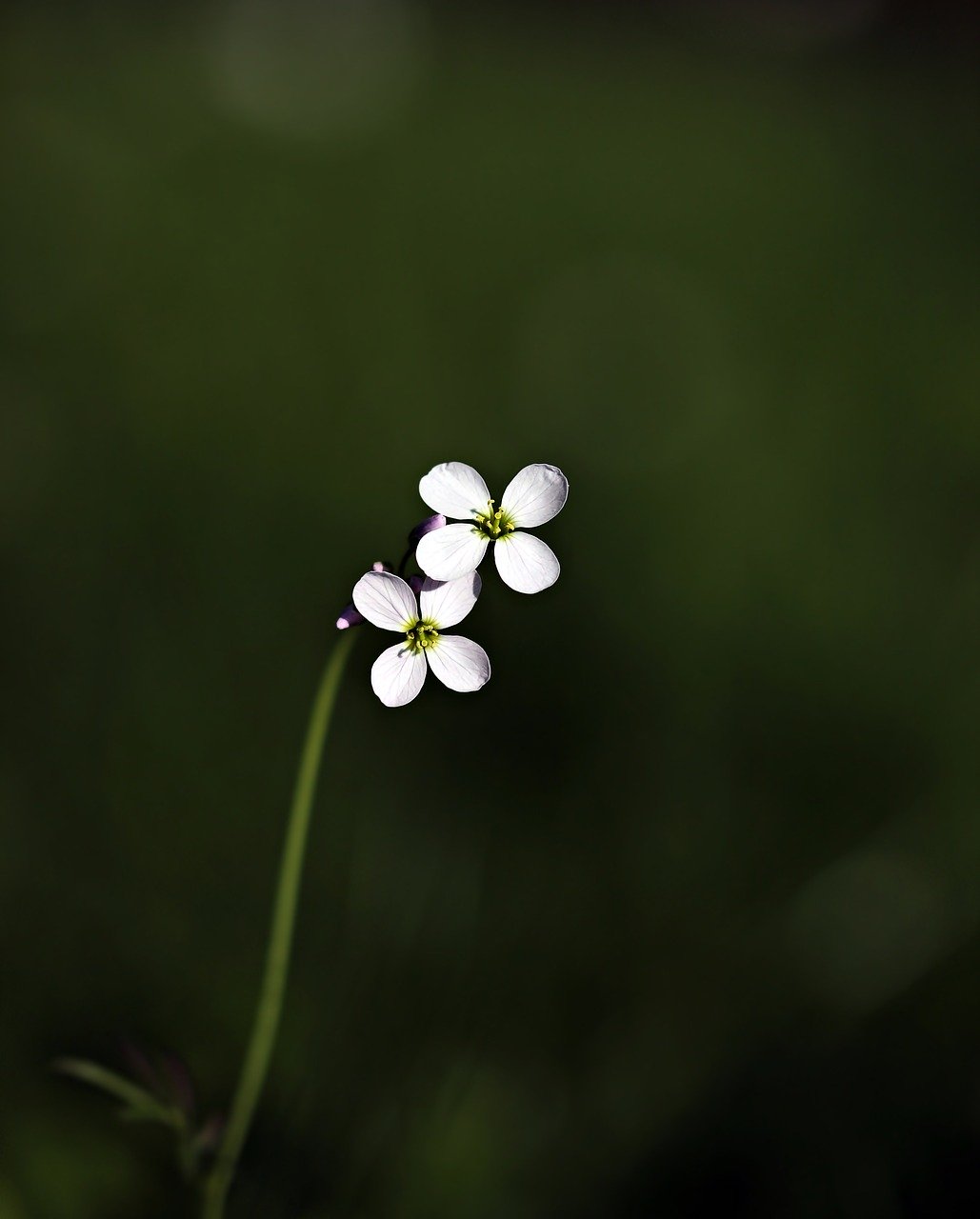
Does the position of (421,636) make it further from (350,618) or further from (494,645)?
(494,645)

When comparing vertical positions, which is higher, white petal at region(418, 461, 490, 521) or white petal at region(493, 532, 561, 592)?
white petal at region(418, 461, 490, 521)

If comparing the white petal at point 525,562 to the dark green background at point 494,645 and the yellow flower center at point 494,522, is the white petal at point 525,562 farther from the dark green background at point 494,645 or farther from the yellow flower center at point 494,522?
the dark green background at point 494,645

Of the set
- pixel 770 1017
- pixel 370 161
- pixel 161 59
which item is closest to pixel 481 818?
pixel 770 1017

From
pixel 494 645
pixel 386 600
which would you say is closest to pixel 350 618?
pixel 386 600

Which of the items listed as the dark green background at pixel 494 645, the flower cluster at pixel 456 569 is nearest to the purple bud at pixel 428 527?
the flower cluster at pixel 456 569

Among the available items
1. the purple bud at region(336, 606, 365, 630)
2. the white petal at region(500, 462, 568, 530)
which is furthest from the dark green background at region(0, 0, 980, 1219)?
the white petal at region(500, 462, 568, 530)

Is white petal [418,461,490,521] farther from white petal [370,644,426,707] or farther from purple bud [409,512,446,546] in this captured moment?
white petal [370,644,426,707]
